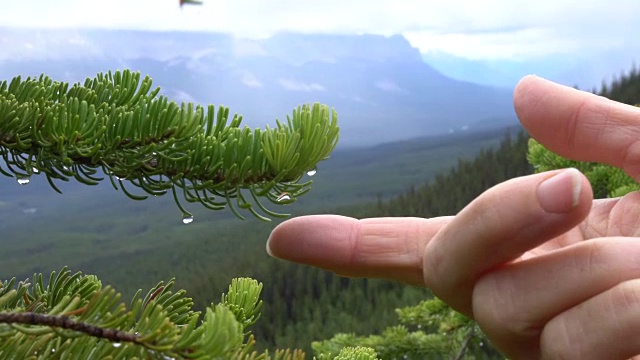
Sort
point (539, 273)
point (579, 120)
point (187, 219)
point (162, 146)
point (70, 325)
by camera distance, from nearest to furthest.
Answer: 1. point (70, 325)
2. point (539, 273)
3. point (162, 146)
4. point (187, 219)
5. point (579, 120)

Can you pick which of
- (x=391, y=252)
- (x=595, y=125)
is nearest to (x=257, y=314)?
(x=391, y=252)

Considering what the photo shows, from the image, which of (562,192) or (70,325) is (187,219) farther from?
(562,192)

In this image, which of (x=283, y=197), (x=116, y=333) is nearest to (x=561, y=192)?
(x=283, y=197)

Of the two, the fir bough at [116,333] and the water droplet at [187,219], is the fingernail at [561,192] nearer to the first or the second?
the fir bough at [116,333]

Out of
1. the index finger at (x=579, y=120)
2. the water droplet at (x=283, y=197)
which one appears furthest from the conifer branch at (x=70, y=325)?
the index finger at (x=579, y=120)

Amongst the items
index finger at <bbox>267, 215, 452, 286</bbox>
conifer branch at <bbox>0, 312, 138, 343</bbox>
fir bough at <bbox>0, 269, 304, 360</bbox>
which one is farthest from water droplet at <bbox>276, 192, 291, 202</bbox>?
conifer branch at <bbox>0, 312, 138, 343</bbox>

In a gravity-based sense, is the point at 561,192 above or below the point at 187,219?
above
